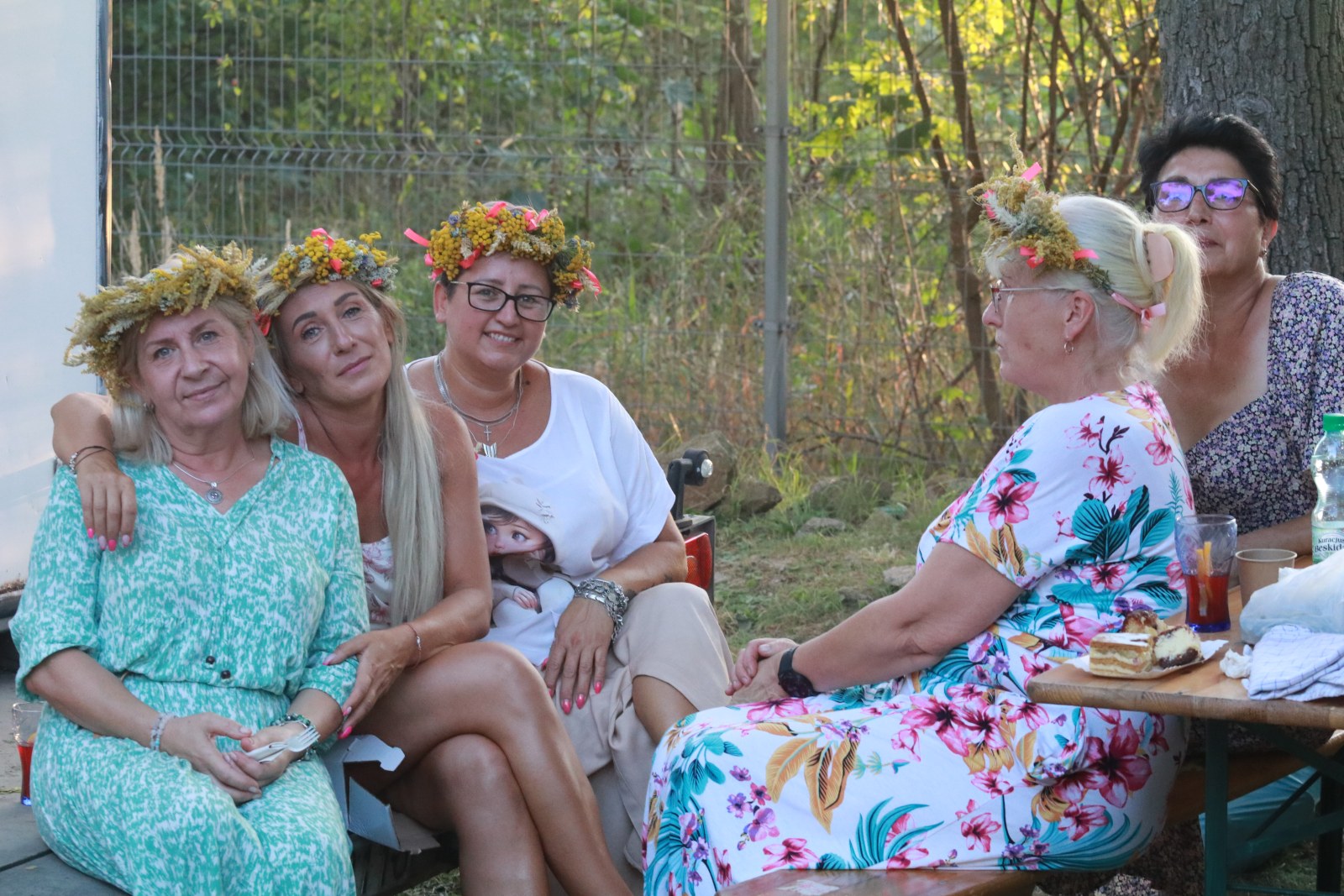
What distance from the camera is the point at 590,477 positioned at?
11.2ft

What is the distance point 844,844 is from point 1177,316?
111 centimetres

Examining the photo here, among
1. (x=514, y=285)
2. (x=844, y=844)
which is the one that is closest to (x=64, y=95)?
(x=514, y=285)

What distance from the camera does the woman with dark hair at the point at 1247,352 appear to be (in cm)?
317

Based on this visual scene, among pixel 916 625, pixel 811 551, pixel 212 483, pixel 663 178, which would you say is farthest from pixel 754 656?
pixel 663 178

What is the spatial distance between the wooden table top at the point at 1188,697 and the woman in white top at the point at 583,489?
111 centimetres

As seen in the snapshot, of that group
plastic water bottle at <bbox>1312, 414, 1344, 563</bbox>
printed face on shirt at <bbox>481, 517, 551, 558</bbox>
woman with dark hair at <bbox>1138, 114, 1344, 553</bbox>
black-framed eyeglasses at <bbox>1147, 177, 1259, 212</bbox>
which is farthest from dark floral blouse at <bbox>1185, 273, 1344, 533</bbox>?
printed face on shirt at <bbox>481, 517, 551, 558</bbox>

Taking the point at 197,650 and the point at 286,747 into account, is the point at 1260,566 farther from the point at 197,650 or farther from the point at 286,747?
the point at 197,650

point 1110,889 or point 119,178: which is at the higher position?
point 119,178

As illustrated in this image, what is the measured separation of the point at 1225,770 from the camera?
2.39 m

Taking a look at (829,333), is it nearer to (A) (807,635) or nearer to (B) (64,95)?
(A) (807,635)

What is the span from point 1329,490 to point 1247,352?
2.39 feet

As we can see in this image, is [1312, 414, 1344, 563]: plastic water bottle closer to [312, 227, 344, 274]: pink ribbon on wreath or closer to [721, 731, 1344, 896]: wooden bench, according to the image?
[721, 731, 1344, 896]: wooden bench

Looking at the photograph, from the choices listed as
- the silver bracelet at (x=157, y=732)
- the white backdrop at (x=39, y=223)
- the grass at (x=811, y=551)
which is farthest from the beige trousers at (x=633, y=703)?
the white backdrop at (x=39, y=223)

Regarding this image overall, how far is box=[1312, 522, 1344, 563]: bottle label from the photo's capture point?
2520mm
